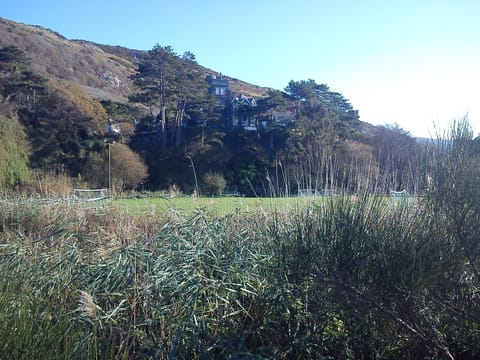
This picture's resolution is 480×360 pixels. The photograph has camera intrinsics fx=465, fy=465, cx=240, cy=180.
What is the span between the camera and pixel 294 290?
4.23m

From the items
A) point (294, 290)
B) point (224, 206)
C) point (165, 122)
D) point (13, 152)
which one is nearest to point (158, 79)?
point (165, 122)

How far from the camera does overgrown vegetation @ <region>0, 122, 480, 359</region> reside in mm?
3443

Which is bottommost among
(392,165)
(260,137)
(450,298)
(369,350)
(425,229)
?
(369,350)

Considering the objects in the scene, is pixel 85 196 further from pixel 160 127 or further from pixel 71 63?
pixel 71 63

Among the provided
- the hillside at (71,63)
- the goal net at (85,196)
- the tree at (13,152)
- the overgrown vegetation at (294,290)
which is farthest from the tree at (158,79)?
the overgrown vegetation at (294,290)

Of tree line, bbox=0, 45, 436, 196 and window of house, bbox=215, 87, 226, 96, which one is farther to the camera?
window of house, bbox=215, 87, 226, 96

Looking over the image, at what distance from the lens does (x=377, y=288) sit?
3541mm

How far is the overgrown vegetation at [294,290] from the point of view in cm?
344

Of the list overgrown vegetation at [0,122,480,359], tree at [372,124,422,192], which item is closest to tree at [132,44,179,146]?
overgrown vegetation at [0,122,480,359]

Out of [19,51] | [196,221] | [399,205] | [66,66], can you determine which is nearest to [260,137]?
[19,51]

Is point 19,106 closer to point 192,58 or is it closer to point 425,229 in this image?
point 192,58

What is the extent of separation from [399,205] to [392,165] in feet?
3.55

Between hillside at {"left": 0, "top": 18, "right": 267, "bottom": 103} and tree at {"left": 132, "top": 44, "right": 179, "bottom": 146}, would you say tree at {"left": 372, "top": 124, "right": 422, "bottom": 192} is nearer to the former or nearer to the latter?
tree at {"left": 132, "top": 44, "right": 179, "bottom": 146}

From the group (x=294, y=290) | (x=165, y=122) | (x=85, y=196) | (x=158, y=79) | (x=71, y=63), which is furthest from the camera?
(x=71, y=63)
